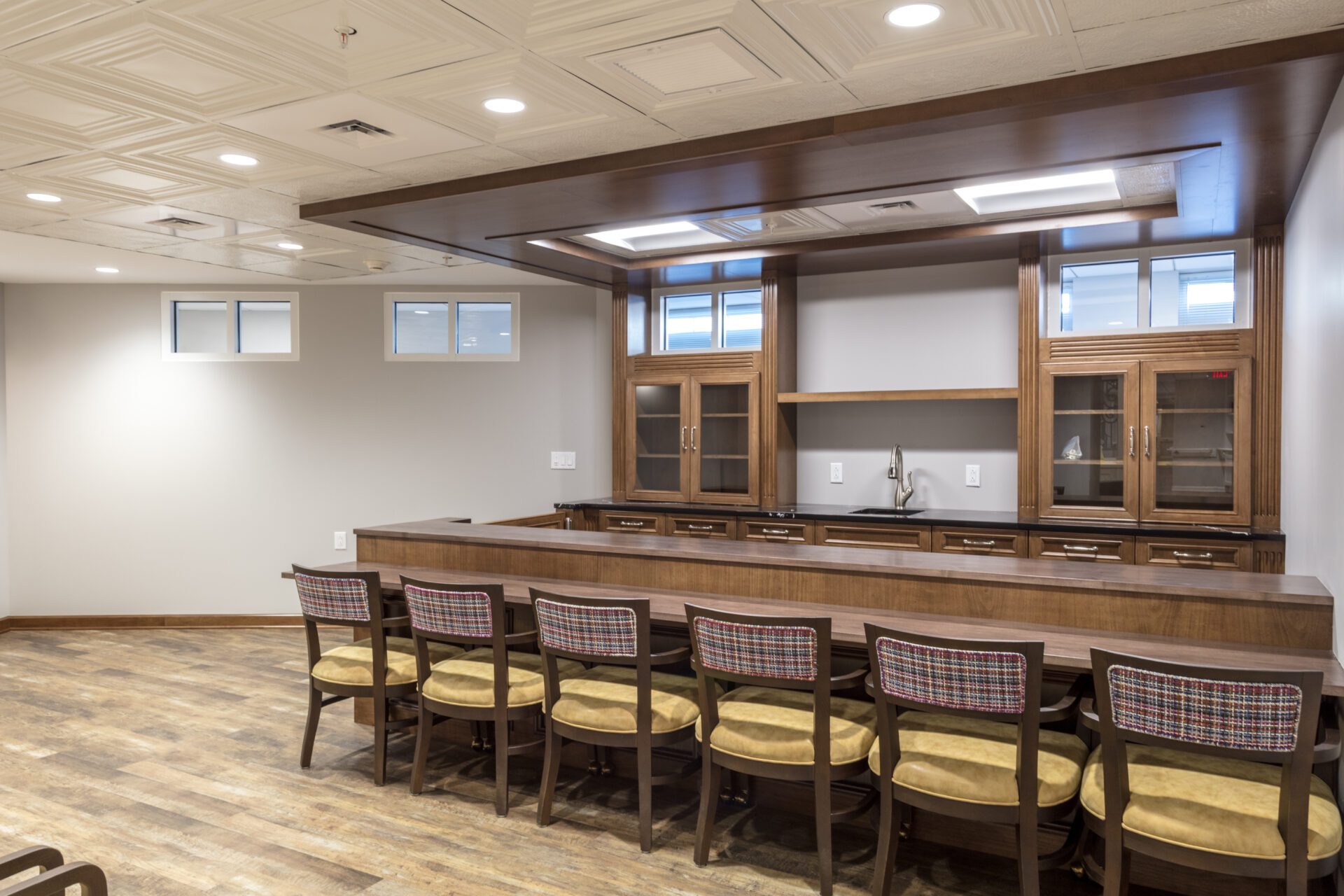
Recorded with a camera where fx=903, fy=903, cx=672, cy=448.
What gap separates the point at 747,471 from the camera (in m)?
5.69

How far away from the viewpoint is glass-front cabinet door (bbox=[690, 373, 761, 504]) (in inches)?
223

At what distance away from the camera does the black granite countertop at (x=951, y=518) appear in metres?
4.31

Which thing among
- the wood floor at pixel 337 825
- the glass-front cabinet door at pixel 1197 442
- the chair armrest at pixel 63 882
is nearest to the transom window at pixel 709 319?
the glass-front cabinet door at pixel 1197 442

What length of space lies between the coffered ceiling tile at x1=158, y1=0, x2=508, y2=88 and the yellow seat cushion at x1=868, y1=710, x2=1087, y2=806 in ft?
7.41

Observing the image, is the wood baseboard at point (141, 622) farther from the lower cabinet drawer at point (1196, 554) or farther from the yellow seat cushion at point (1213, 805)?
the yellow seat cushion at point (1213, 805)

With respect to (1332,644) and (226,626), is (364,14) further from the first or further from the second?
(226,626)

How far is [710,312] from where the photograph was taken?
5.98 metres

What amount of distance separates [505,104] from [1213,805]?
274cm

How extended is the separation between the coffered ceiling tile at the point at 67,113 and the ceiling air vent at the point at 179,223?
117 centimetres

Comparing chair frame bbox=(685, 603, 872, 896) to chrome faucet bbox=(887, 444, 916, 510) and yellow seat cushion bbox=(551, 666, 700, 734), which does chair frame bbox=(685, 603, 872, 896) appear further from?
chrome faucet bbox=(887, 444, 916, 510)

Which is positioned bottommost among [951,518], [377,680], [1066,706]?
[377,680]

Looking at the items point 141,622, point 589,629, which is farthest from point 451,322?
point 589,629

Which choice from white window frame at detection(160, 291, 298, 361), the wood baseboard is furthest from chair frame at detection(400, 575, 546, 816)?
white window frame at detection(160, 291, 298, 361)

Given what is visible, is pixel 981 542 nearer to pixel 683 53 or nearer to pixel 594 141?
pixel 594 141
